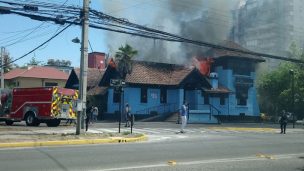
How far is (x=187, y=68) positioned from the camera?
43.8 m

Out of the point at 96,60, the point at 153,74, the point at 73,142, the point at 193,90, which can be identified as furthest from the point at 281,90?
the point at 73,142

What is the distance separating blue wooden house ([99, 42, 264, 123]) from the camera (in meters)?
41.4

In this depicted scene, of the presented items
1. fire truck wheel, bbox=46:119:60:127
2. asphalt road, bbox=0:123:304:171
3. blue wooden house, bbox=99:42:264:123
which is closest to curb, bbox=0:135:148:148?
asphalt road, bbox=0:123:304:171

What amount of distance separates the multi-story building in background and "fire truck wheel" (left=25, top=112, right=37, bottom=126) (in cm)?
7856

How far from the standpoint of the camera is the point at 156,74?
4297cm

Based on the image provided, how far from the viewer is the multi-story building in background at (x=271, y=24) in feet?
335

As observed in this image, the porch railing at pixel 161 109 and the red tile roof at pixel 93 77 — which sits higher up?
the red tile roof at pixel 93 77

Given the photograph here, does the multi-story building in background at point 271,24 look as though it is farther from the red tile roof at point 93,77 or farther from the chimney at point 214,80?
the chimney at point 214,80

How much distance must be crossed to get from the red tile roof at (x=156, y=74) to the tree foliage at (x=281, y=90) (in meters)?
14.0

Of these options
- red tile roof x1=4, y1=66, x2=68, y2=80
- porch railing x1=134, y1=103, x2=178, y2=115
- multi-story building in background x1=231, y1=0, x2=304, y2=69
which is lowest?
porch railing x1=134, y1=103, x2=178, y2=115

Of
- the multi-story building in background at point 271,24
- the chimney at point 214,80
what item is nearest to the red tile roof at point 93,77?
the chimney at point 214,80

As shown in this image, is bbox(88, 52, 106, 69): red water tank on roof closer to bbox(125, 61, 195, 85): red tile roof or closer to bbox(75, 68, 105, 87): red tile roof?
bbox(75, 68, 105, 87): red tile roof

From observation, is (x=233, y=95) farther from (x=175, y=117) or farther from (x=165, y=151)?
(x=165, y=151)

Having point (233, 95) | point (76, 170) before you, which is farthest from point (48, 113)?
point (233, 95)
